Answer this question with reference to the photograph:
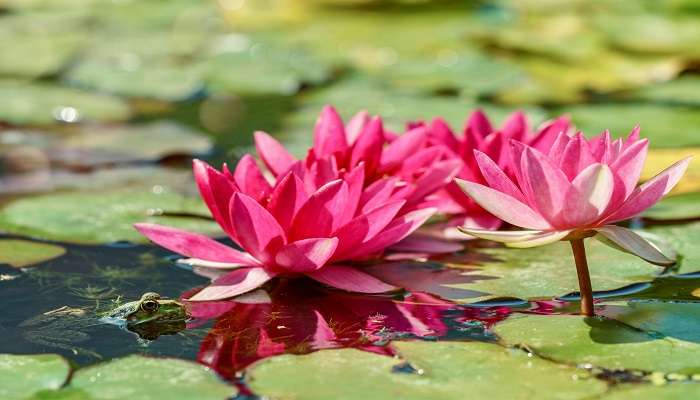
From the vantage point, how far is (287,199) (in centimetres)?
206

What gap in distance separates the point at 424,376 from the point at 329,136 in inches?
37.1

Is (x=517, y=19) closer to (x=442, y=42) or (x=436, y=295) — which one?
(x=442, y=42)

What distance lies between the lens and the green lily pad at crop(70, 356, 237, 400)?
5.24 feet

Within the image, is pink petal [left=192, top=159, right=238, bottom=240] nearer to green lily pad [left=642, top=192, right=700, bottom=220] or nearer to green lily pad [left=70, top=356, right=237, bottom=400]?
green lily pad [left=70, top=356, right=237, bottom=400]

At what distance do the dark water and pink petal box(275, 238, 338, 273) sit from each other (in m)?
0.08

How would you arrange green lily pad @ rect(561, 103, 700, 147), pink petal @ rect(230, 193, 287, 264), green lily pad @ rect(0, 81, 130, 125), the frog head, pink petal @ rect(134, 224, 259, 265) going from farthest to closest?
green lily pad @ rect(0, 81, 130, 125)
green lily pad @ rect(561, 103, 700, 147)
pink petal @ rect(134, 224, 259, 265)
pink petal @ rect(230, 193, 287, 264)
the frog head

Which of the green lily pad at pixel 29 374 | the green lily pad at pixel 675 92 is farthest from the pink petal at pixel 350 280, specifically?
the green lily pad at pixel 675 92

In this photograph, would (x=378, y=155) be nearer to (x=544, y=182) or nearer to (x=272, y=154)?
(x=272, y=154)

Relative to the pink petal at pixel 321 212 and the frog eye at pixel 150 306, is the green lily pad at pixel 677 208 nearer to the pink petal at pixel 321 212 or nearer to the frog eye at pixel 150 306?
the pink petal at pixel 321 212

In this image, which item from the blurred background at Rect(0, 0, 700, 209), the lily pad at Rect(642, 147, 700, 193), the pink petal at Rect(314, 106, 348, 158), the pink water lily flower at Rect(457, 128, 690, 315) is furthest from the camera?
the blurred background at Rect(0, 0, 700, 209)

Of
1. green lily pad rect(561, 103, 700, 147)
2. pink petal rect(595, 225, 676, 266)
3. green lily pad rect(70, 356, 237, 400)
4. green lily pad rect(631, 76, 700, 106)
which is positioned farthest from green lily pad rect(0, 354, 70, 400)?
green lily pad rect(631, 76, 700, 106)

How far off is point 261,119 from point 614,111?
1.32 m

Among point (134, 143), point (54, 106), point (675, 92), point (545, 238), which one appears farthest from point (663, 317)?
point (54, 106)

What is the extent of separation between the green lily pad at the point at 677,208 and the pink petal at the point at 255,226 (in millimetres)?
1077
